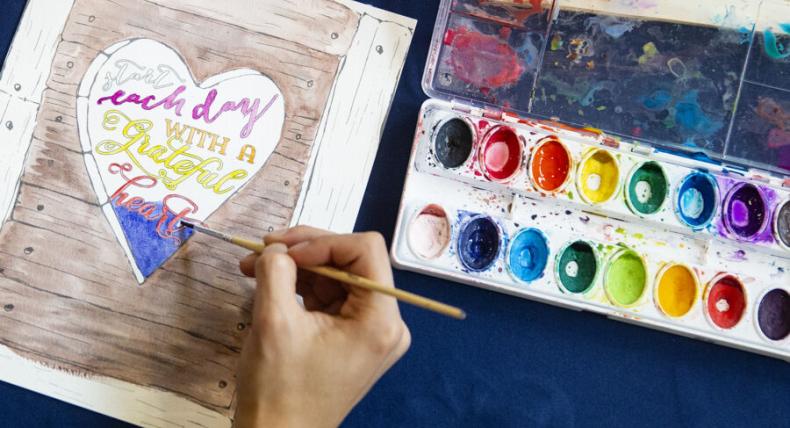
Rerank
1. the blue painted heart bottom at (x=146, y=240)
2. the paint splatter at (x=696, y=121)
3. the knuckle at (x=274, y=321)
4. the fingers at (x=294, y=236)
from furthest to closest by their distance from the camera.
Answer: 1. the paint splatter at (x=696, y=121)
2. the blue painted heart bottom at (x=146, y=240)
3. the fingers at (x=294, y=236)
4. the knuckle at (x=274, y=321)

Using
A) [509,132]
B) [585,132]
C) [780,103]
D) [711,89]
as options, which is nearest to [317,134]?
[509,132]

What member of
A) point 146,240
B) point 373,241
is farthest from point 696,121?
point 146,240

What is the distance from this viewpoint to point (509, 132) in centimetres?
102

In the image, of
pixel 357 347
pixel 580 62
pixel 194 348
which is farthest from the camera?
pixel 580 62

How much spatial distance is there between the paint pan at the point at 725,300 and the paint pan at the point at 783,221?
0.10 metres

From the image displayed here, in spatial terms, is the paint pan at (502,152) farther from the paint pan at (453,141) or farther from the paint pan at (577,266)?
the paint pan at (577,266)

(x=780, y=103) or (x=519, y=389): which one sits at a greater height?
(x=780, y=103)

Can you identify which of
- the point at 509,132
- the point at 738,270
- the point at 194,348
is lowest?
the point at 194,348

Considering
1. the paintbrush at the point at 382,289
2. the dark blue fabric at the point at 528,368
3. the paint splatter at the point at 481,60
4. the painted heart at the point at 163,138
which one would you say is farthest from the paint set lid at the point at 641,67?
the paintbrush at the point at 382,289

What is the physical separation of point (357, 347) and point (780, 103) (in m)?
0.80

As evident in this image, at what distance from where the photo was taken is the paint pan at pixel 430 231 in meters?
0.98

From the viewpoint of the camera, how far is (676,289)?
101cm

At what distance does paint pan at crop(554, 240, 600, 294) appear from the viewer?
39.0 inches

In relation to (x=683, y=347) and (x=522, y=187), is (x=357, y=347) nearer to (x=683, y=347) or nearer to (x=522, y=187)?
(x=522, y=187)
